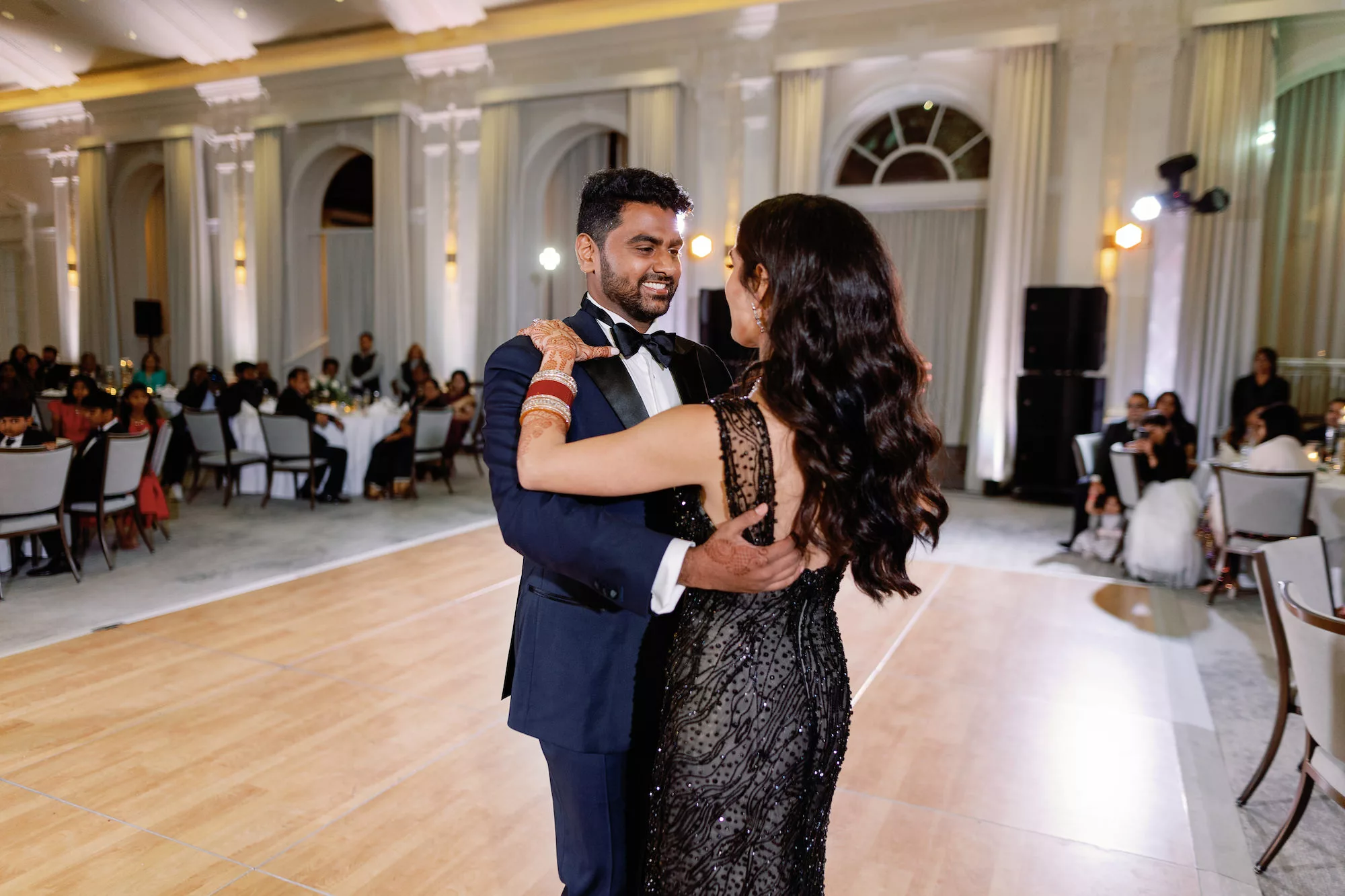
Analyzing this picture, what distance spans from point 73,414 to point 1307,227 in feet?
38.9

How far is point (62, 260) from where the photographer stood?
14672 mm

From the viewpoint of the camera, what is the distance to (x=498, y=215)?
10750 millimetres

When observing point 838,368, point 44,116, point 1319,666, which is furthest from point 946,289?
point 44,116

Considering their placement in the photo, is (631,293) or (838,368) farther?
(631,293)

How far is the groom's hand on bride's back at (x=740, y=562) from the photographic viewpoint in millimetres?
1178

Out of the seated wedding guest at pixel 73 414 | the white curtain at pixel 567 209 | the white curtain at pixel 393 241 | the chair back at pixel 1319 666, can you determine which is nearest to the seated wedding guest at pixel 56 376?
the white curtain at pixel 393 241

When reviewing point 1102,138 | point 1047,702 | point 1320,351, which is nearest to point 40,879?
point 1047,702

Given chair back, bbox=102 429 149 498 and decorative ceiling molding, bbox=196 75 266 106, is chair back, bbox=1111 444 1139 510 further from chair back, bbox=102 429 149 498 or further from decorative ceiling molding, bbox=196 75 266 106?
decorative ceiling molding, bbox=196 75 266 106

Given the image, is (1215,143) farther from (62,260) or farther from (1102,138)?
(62,260)

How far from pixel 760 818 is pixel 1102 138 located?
338 inches

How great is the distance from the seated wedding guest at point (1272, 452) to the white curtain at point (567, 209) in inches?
313

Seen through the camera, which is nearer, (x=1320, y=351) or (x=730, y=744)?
(x=730, y=744)

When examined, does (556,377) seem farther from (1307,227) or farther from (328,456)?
(1307,227)

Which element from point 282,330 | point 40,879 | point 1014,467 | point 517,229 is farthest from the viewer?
point 282,330
